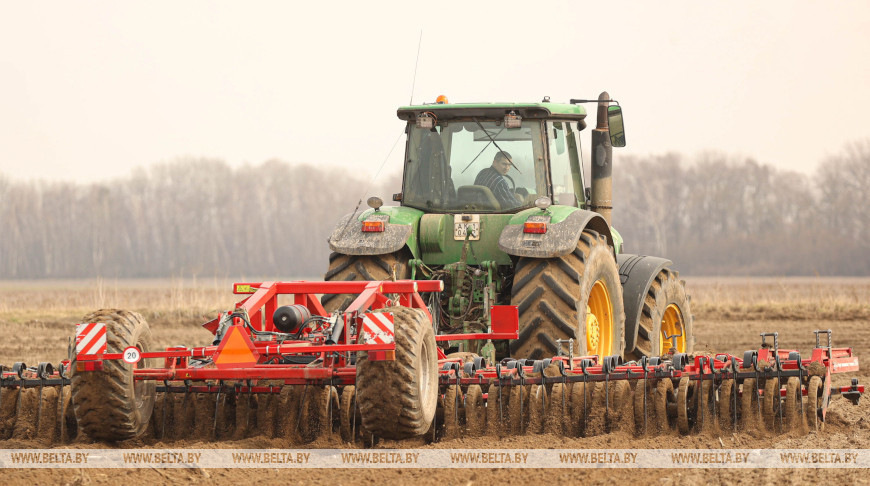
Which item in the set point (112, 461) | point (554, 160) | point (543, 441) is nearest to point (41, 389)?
point (112, 461)

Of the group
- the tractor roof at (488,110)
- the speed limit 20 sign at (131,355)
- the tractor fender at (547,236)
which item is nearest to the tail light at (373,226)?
the tractor fender at (547,236)

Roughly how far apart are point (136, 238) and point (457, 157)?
52003mm

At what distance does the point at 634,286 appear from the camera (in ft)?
28.8

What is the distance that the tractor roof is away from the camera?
27.1ft

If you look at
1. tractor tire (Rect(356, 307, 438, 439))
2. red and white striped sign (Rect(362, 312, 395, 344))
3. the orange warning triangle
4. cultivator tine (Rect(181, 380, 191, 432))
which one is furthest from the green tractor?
the orange warning triangle

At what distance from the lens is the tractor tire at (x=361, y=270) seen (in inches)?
301

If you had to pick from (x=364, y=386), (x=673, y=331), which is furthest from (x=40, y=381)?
(x=673, y=331)

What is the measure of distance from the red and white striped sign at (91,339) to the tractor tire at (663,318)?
4.69 meters

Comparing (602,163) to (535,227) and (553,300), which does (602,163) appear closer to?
(535,227)

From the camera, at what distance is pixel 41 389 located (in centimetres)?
672

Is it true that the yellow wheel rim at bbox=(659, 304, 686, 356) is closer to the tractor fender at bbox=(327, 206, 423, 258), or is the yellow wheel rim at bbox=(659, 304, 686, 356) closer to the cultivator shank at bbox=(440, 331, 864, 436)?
the tractor fender at bbox=(327, 206, 423, 258)

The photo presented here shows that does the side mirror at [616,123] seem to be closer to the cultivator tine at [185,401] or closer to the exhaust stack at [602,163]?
the exhaust stack at [602,163]

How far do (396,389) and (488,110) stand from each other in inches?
134

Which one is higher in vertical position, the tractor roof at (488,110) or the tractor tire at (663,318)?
the tractor roof at (488,110)
